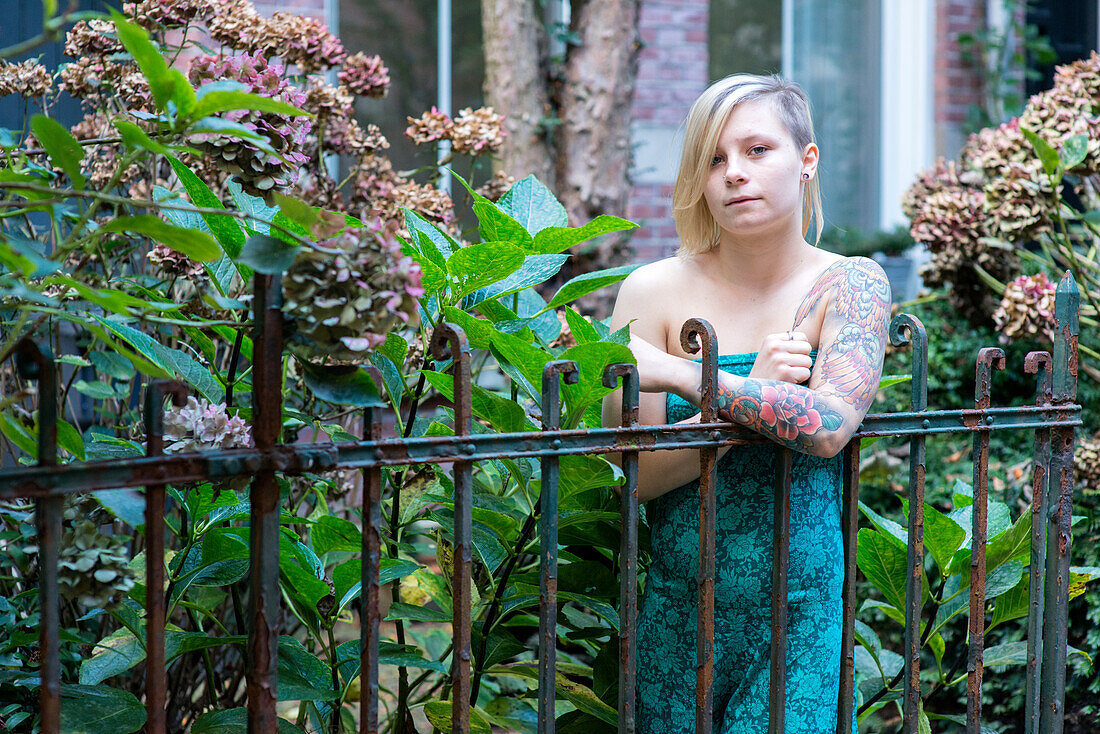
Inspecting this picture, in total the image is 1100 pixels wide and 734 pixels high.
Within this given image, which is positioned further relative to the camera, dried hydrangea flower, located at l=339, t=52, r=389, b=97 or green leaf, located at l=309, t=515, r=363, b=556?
dried hydrangea flower, located at l=339, t=52, r=389, b=97

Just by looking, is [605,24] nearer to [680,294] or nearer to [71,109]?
[71,109]

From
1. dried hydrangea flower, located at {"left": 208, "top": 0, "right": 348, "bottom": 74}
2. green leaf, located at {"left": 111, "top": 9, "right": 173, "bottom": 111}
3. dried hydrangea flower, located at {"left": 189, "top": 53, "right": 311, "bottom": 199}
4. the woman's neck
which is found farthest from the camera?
dried hydrangea flower, located at {"left": 208, "top": 0, "right": 348, "bottom": 74}

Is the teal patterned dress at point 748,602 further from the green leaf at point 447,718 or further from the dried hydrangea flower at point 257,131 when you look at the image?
the dried hydrangea flower at point 257,131

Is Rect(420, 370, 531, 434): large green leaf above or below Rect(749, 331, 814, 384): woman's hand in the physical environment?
below

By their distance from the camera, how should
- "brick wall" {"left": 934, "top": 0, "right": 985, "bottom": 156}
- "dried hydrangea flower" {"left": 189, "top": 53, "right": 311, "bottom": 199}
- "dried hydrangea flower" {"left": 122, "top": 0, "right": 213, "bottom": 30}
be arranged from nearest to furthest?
"dried hydrangea flower" {"left": 189, "top": 53, "right": 311, "bottom": 199} < "dried hydrangea flower" {"left": 122, "top": 0, "right": 213, "bottom": 30} < "brick wall" {"left": 934, "top": 0, "right": 985, "bottom": 156}

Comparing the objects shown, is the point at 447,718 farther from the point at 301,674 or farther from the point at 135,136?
the point at 135,136

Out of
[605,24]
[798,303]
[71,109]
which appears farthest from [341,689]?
[605,24]

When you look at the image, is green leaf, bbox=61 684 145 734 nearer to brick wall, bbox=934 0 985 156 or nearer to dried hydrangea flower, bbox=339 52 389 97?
dried hydrangea flower, bbox=339 52 389 97

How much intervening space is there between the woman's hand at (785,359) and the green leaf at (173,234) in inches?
33.8

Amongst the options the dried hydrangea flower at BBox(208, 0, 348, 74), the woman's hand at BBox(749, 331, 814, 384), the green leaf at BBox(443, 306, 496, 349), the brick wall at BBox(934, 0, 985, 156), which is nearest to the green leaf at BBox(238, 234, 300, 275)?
the green leaf at BBox(443, 306, 496, 349)

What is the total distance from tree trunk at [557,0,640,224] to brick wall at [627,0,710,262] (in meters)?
1.30

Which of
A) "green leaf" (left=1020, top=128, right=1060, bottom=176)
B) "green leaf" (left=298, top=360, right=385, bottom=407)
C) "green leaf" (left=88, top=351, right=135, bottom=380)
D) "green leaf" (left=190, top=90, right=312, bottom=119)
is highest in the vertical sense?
"green leaf" (left=1020, top=128, right=1060, bottom=176)

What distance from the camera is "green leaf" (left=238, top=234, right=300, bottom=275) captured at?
101 cm

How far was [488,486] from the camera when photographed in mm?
1844
